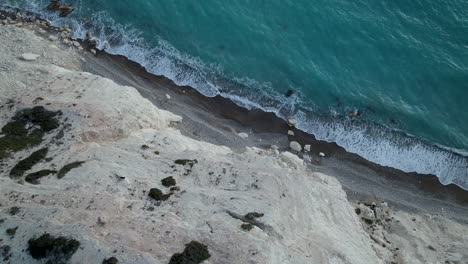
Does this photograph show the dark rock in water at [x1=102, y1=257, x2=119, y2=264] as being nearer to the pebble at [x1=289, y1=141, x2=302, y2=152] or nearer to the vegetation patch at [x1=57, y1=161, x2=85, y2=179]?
the vegetation patch at [x1=57, y1=161, x2=85, y2=179]

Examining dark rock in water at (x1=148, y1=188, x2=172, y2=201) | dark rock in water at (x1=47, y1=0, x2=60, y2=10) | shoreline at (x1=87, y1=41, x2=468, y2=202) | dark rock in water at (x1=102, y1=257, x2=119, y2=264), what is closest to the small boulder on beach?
shoreline at (x1=87, y1=41, x2=468, y2=202)

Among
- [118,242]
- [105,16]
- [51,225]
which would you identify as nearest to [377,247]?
[118,242]

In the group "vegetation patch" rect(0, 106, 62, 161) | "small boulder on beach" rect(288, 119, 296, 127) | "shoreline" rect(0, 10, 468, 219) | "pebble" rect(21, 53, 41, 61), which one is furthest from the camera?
"small boulder on beach" rect(288, 119, 296, 127)

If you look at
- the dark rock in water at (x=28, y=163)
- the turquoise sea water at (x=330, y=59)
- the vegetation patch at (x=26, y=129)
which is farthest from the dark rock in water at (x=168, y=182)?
the turquoise sea water at (x=330, y=59)

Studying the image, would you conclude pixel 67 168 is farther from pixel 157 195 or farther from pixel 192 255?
pixel 192 255

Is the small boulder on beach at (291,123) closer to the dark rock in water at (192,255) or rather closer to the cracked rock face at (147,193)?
the cracked rock face at (147,193)
